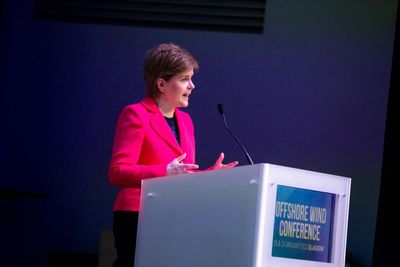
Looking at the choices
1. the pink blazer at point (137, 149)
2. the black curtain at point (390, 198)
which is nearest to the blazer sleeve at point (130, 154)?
the pink blazer at point (137, 149)

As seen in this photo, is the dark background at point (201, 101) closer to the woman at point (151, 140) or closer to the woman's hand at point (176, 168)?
the woman at point (151, 140)

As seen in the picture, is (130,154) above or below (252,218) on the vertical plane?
above

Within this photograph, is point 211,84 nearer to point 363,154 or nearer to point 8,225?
point 363,154

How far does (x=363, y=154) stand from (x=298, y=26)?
2.80 ft

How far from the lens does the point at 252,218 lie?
2035mm

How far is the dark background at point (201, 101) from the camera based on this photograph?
4.70 meters

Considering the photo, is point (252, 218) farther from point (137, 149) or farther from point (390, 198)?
point (390, 198)

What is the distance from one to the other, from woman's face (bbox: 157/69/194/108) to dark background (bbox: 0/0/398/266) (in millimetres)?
1993

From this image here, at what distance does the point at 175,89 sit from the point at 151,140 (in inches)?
8.9

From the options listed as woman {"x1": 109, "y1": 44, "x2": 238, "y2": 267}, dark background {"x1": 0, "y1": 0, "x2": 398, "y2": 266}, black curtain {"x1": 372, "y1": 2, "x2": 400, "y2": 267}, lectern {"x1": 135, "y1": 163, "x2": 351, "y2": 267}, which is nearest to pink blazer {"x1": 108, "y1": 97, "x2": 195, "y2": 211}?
woman {"x1": 109, "y1": 44, "x2": 238, "y2": 267}

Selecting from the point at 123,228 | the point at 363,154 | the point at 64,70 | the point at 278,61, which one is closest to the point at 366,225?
the point at 363,154

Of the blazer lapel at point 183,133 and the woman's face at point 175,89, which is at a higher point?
the woman's face at point 175,89

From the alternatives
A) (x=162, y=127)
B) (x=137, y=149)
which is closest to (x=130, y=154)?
(x=137, y=149)

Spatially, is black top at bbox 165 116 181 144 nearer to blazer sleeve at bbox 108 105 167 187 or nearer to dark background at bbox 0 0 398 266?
blazer sleeve at bbox 108 105 167 187
